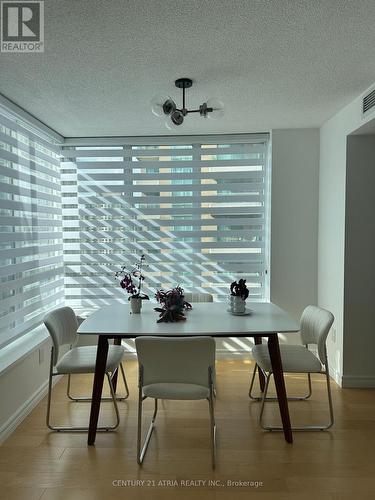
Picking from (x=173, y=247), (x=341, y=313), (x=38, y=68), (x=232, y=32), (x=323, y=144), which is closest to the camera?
(x=232, y=32)

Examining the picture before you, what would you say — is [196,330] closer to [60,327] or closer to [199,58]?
[60,327]

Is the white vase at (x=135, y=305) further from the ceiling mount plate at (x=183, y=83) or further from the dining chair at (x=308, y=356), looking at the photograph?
the ceiling mount plate at (x=183, y=83)

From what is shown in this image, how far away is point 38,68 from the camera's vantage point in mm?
2312

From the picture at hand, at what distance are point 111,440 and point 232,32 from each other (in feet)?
8.62

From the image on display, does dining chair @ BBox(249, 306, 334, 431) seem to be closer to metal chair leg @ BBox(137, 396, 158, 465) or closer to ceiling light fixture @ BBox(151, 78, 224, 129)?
metal chair leg @ BBox(137, 396, 158, 465)

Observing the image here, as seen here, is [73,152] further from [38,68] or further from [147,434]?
[147,434]

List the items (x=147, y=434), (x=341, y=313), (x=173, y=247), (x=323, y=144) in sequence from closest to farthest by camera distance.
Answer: (x=147, y=434) → (x=341, y=313) → (x=323, y=144) → (x=173, y=247)

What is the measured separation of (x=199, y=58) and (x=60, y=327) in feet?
6.99

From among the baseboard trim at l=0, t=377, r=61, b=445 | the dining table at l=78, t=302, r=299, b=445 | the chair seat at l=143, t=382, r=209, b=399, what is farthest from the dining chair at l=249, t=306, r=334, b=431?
the baseboard trim at l=0, t=377, r=61, b=445

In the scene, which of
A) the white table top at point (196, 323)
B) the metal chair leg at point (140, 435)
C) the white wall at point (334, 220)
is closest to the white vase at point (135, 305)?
the white table top at point (196, 323)

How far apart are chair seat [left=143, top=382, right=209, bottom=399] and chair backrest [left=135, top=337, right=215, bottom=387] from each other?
0.22 ft

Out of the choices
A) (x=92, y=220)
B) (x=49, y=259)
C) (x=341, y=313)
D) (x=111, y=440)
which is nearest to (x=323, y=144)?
(x=341, y=313)

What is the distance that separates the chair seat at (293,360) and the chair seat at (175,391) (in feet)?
2.03

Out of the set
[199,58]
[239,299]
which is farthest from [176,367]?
[199,58]
